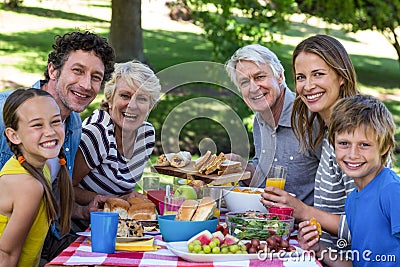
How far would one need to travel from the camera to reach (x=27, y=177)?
2.55 m

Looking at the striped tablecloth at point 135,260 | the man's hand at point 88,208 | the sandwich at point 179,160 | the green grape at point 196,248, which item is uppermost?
the sandwich at point 179,160

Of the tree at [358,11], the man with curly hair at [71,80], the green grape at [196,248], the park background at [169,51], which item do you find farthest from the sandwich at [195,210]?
the tree at [358,11]

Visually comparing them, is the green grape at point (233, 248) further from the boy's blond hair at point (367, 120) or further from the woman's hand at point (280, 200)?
the boy's blond hair at point (367, 120)

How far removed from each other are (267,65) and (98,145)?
93 cm

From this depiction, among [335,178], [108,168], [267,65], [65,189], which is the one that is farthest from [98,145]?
[335,178]

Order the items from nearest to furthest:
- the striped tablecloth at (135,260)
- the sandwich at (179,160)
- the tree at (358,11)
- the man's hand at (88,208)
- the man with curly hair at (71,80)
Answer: the striped tablecloth at (135,260) < the sandwich at (179,160) < the man's hand at (88,208) < the man with curly hair at (71,80) < the tree at (358,11)

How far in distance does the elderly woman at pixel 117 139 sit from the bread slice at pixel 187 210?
0.79m

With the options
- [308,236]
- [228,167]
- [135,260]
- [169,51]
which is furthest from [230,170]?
[169,51]

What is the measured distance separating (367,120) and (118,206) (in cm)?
107

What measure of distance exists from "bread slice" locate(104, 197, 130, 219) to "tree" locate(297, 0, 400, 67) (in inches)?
250

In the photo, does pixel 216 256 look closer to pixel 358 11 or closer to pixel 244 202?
pixel 244 202

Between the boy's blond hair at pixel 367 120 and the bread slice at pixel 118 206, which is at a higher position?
the boy's blond hair at pixel 367 120

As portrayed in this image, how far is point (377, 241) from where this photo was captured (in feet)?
8.34

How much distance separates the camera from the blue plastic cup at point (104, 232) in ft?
7.64
